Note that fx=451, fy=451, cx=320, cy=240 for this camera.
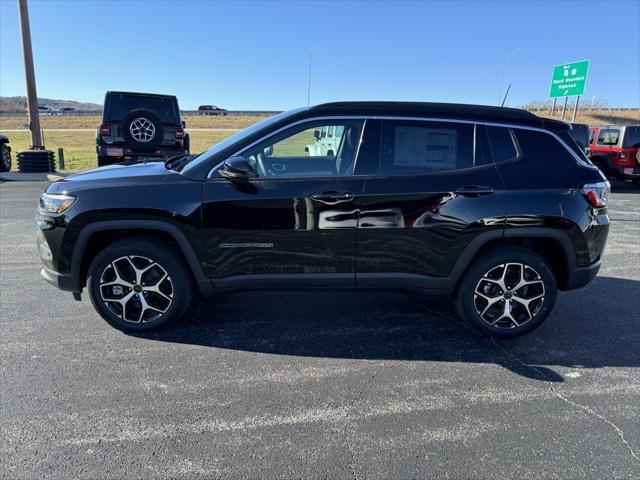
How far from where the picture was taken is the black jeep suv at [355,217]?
3385mm

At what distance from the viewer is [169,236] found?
11.6ft

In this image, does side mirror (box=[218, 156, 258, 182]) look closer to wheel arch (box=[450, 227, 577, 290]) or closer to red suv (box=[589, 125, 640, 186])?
wheel arch (box=[450, 227, 577, 290])

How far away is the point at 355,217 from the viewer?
341 centimetres

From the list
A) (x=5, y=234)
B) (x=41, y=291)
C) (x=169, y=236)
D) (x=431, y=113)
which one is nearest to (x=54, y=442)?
(x=169, y=236)

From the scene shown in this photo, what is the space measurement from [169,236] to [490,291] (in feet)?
8.53

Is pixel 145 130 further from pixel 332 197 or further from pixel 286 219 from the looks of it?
pixel 332 197

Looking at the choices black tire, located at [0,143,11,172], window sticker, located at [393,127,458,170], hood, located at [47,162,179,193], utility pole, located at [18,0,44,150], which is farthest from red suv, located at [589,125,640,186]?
black tire, located at [0,143,11,172]

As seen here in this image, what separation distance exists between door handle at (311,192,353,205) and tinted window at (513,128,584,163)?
1.45 meters

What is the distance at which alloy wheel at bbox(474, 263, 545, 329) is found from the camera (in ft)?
11.8

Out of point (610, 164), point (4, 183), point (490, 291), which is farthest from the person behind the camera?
point (610, 164)

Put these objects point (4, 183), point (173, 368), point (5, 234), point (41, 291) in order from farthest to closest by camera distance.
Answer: point (4, 183)
point (5, 234)
point (41, 291)
point (173, 368)

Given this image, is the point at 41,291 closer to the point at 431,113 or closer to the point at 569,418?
the point at 431,113

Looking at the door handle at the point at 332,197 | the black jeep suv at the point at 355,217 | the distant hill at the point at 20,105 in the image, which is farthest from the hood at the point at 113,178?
the distant hill at the point at 20,105

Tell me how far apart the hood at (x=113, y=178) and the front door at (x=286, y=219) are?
18.3 inches
